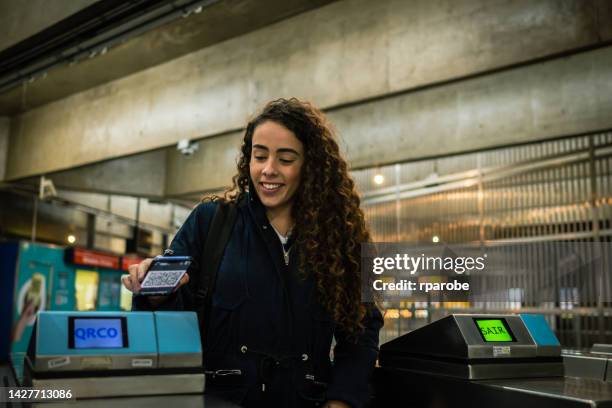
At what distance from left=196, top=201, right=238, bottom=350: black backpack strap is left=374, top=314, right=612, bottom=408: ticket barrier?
62 centimetres

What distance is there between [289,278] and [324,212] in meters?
0.26

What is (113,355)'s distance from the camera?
1269 mm

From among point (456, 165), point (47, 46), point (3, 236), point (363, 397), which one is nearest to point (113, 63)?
point (47, 46)

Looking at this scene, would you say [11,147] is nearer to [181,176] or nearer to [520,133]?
[181,176]

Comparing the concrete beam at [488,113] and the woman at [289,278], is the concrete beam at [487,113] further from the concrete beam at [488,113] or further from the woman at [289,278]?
the woman at [289,278]

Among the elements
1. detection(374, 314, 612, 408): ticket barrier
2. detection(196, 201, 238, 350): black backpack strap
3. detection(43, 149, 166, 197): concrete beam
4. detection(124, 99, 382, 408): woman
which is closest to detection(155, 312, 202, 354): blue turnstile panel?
detection(124, 99, 382, 408): woman

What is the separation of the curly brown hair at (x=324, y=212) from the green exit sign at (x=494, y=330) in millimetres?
352

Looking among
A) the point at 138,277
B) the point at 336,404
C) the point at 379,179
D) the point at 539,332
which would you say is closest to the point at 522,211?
the point at 379,179

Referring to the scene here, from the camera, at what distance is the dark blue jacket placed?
158 centimetres

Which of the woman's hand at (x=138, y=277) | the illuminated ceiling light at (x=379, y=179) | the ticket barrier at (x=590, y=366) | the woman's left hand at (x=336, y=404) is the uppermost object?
the illuminated ceiling light at (x=379, y=179)

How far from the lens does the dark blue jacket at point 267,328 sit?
62.2 inches

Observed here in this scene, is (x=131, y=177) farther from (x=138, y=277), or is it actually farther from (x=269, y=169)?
(x=138, y=277)

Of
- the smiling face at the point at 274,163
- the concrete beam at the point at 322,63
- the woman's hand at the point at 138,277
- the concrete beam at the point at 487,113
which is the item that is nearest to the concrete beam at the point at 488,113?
the concrete beam at the point at 487,113

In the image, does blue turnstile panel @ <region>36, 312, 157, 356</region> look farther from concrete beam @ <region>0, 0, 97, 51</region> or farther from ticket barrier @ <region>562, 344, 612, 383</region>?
concrete beam @ <region>0, 0, 97, 51</region>
